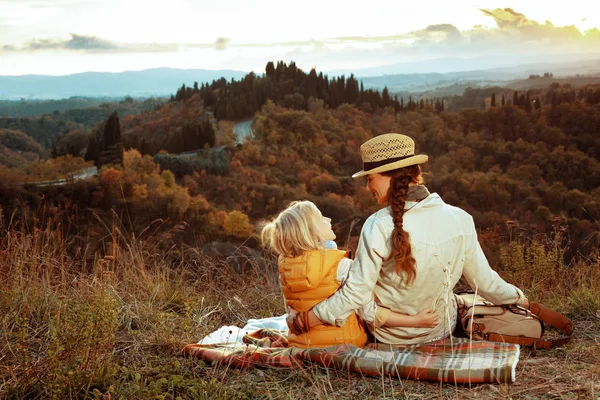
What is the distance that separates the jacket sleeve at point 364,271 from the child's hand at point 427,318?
295 millimetres

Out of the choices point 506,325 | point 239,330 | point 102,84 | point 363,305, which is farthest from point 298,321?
point 102,84

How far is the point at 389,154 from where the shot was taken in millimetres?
2793

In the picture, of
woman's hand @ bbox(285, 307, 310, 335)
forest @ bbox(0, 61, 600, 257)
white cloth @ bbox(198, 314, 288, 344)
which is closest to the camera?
woman's hand @ bbox(285, 307, 310, 335)

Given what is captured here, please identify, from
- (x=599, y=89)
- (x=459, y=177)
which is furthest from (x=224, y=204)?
(x=599, y=89)

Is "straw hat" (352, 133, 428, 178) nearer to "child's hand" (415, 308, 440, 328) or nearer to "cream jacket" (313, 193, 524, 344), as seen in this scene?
"cream jacket" (313, 193, 524, 344)

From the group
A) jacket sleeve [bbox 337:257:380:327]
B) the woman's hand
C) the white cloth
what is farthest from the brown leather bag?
the white cloth

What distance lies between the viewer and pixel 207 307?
4.08 metres

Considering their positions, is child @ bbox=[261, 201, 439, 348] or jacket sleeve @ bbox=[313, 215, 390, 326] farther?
child @ bbox=[261, 201, 439, 348]

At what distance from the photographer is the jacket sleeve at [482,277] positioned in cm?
290

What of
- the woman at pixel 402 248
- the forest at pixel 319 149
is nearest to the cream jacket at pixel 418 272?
the woman at pixel 402 248

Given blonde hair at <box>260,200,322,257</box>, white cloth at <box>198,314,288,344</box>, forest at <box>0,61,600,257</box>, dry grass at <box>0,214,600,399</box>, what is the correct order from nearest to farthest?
dry grass at <box>0,214,600,399</box>
blonde hair at <box>260,200,322,257</box>
white cloth at <box>198,314,288,344</box>
forest at <box>0,61,600,257</box>

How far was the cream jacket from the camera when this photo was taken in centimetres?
278

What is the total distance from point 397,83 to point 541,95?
1255 inches

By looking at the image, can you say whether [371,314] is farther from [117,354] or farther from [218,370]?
[117,354]
